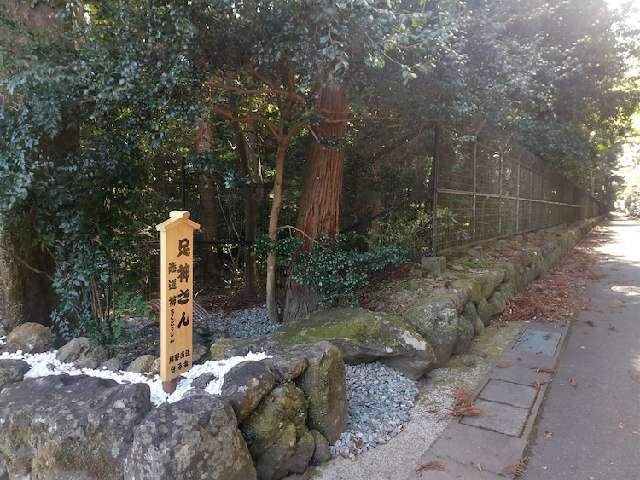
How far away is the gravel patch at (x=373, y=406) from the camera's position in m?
3.27

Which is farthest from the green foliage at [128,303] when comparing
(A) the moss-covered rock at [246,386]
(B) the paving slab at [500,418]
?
(B) the paving slab at [500,418]

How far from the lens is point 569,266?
11797mm

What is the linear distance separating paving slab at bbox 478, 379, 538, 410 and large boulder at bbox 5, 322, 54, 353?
139 inches

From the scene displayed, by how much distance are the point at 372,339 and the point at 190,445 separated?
2.09m

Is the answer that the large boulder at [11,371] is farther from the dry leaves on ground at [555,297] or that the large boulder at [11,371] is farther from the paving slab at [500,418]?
the dry leaves on ground at [555,297]

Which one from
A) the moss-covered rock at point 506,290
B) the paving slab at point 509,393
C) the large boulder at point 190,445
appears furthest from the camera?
the moss-covered rock at point 506,290

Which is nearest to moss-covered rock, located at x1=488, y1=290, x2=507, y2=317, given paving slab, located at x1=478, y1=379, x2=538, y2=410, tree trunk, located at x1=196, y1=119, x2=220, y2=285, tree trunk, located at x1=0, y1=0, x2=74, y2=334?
paving slab, located at x1=478, y1=379, x2=538, y2=410

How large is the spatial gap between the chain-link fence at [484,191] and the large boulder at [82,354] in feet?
13.0

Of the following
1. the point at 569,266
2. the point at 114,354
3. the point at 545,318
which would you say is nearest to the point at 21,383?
the point at 114,354

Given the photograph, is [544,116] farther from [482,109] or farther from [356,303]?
[356,303]

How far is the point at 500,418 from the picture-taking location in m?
3.63

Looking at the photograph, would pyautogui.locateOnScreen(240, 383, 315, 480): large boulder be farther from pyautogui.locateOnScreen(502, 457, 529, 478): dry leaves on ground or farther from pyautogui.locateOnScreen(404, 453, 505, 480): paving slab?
pyautogui.locateOnScreen(502, 457, 529, 478): dry leaves on ground

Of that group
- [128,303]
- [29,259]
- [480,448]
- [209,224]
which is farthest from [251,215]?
[480,448]

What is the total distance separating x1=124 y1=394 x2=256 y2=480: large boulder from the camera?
7.65 ft
